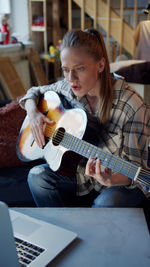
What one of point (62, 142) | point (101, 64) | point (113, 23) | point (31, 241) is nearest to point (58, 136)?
point (62, 142)

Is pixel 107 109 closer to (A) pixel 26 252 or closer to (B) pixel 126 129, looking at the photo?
(B) pixel 126 129

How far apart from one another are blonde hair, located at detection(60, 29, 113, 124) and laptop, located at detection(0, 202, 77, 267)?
475mm

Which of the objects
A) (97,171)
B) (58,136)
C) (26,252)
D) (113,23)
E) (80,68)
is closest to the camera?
(26,252)

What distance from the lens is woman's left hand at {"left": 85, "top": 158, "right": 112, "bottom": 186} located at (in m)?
1.01

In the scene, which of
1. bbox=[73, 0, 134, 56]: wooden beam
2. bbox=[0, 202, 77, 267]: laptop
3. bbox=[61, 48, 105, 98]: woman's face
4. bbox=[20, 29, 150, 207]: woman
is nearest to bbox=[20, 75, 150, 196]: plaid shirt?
bbox=[20, 29, 150, 207]: woman

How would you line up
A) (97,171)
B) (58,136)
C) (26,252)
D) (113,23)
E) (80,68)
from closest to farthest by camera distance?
(26,252) → (97,171) → (80,68) → (58,136) → (113,23)

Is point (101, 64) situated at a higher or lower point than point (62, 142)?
higher

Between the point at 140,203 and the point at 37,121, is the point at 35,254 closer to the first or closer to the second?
the point at 140,203

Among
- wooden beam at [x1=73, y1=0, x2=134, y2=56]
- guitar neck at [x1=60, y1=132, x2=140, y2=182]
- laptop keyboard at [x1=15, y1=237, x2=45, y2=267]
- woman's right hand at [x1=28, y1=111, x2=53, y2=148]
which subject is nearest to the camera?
laptop keyboard at [x1=15, y1=237, x2=45, y2=267]

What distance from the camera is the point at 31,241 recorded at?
925mm

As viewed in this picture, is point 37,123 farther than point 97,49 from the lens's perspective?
Yes

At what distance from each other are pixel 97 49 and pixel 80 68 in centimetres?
10

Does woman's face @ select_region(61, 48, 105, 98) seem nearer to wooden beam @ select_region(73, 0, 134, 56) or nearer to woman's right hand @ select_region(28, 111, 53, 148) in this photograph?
woman's right hand @ select_region(28, 111, 53, 148)

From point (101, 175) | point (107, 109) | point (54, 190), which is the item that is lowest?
point (54, 190)
